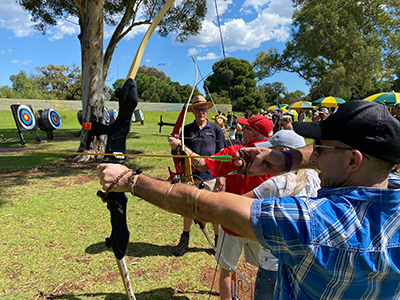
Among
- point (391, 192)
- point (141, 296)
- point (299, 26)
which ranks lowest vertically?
point (141, 296)

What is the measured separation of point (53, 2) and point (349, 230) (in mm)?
12771

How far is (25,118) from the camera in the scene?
424 inches

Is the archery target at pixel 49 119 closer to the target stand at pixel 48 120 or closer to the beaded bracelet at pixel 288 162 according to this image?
the target stand at pixel 48 120

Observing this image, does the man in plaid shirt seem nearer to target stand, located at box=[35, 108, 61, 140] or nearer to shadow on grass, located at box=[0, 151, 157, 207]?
shadow on grass, located at box=[0, 151, 157, 207]

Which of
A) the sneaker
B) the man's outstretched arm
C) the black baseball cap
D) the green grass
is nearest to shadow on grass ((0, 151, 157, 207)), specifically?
the green grass

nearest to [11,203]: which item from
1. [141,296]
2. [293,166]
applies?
[141,296]

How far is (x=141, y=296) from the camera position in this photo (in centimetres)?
233

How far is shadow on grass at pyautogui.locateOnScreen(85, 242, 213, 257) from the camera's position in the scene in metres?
3.03

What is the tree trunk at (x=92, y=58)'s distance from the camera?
22.3ft

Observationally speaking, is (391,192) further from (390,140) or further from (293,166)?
(293,166)

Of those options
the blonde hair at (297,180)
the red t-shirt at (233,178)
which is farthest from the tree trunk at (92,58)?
the blonde hair at (297,180)

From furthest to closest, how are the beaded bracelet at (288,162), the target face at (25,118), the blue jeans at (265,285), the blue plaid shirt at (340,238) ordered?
1. the target face at (25,118)
2. the blue jeans at (265,285)
3. the beaded bracelet at (288,162)
4. the blue plaid shirt at (340,238)

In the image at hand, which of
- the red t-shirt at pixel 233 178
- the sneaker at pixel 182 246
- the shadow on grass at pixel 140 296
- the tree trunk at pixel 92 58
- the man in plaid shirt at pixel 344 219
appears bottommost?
the shadow on grass at pixel 140 296

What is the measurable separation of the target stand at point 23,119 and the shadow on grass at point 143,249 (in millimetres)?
9535
